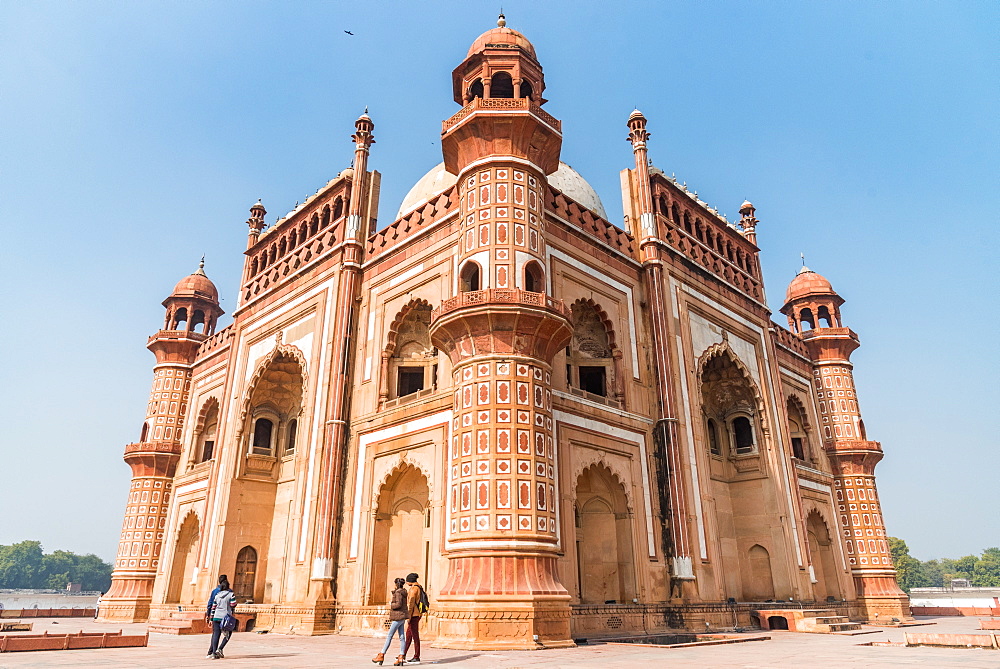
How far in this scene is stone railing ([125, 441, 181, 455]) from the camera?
1070 inches

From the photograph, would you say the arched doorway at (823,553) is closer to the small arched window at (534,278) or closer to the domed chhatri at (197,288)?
the small arched window at (534,278)

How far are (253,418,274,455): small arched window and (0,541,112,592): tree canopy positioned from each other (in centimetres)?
9789

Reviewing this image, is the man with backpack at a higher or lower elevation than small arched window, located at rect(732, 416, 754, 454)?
lower

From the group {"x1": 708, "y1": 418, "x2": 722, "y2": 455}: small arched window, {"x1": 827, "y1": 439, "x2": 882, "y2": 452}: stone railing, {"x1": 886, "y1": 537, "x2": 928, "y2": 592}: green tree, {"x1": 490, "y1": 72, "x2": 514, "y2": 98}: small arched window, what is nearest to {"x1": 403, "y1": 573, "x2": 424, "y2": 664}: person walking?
{"x1": 490, "y1": 72, "x2": 514, "y2": 98}: small arched window

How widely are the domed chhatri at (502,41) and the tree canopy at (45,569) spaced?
110223 mm

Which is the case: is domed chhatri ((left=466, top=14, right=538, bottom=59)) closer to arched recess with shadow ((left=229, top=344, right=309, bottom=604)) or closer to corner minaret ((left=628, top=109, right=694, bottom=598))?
corner minaret ((left=628, top=109, right=694, bottom=598))

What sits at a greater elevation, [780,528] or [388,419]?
[388,419]

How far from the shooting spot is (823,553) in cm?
2495

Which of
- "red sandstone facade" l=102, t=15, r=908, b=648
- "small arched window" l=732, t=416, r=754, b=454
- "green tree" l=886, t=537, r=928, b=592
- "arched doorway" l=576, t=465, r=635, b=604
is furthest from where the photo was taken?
"green tree" l=886, t=537, r=928, b=592

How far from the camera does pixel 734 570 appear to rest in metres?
19.0

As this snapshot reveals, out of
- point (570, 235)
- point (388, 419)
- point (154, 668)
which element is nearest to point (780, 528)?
point (570, 235)

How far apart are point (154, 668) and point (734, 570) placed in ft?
50.3

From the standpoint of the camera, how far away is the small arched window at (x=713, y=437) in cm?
2248

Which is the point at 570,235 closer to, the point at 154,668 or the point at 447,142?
the point at 447,142
